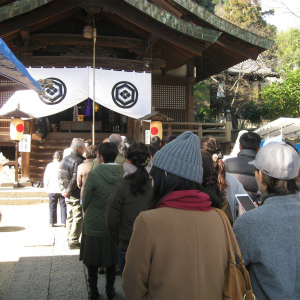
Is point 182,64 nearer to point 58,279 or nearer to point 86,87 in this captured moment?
point 86,87

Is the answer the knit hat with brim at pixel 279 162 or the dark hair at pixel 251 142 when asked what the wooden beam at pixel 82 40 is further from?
the knit hat with brim at pixel 279 162

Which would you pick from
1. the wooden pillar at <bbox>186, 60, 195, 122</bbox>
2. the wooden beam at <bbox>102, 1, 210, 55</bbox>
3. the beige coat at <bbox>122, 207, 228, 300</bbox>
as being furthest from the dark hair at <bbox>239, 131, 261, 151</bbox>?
the wooden pillar at <bbox>186, 60, 195, 122</bbox>

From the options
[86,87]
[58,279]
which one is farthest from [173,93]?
[58,279]

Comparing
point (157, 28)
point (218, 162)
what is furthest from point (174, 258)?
point (157, 28)

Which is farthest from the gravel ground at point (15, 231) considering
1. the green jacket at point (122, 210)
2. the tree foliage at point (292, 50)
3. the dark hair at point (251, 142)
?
the tree foliage at point (292, 50)

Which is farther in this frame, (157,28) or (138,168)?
(157,28)

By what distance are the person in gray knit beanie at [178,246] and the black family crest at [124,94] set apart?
9.45m

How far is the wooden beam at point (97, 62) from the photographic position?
11320 mm

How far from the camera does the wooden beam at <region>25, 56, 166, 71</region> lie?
11320mm

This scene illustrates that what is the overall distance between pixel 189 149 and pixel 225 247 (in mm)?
509

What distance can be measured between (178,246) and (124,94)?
9.74 metres

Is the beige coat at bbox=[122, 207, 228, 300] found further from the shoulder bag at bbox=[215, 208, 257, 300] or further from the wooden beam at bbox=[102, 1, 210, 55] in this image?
the wooden beam at bbox=[102, 1, 210, 55]

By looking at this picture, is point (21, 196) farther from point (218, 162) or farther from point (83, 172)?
point (218, 162)

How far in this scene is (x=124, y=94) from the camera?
11242 mm
